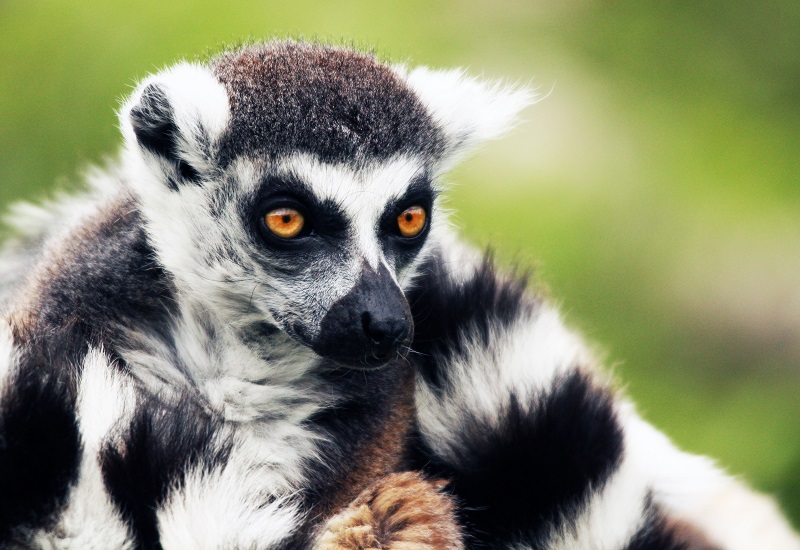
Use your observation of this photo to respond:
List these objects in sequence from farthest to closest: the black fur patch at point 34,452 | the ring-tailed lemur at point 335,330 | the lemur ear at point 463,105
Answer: the lemur ear at point 463,105
the ring-tailed lemur at point 335,330
the black fur patch at point 34,452

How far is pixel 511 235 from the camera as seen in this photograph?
3582mm

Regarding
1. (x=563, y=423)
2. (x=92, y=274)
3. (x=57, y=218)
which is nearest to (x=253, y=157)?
(x=92, y=274)

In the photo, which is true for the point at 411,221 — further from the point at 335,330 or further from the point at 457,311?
the point at 335,330

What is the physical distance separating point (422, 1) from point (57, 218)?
2549 millimetres

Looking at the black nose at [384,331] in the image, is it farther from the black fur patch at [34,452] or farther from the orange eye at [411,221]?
the black fur patch at [34,452]

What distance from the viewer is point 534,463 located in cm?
171

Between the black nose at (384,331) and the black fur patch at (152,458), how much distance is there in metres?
0.34

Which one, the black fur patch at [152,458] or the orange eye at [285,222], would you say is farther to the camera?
the orange eye at [285,222]

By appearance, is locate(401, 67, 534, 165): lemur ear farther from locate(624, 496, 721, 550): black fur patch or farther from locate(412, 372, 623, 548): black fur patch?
locate(624, 496, 721, 550): black fur patch

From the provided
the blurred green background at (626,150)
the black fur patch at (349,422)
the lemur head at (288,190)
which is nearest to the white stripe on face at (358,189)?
the lemur head at (288,190)

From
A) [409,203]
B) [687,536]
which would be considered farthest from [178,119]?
[687,536]

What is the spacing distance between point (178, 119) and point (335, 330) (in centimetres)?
54

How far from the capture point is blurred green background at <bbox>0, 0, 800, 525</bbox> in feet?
11.1

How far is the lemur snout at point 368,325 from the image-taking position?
5.45 ft
